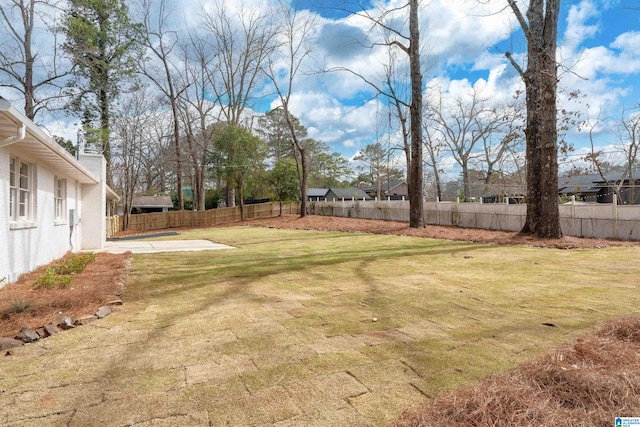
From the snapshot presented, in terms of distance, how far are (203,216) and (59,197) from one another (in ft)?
54.3

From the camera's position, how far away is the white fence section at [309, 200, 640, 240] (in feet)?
34.3

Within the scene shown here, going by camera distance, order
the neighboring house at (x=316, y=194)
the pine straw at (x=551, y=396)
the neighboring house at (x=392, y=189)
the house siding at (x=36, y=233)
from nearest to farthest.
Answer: the pine straw at (x=551, y=396) → the house siding at (x=36, y=233) → the neighboring house at (x=316, y=194) → the neighboring house at (x=392, y=189)

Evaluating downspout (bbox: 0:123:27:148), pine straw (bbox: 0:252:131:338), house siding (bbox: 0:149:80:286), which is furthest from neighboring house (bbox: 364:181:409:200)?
downspout (bbox: 0:123:27:148)

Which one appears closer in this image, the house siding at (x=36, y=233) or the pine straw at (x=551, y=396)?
the pine straw at (x=551, y=396)

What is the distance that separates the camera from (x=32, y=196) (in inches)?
261

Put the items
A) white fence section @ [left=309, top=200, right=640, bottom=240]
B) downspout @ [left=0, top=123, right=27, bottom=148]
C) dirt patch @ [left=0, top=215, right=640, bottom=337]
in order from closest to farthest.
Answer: dirt patch @ [left=0, top=215, right=640, bottom=337]
downspout @ [left=0, top=123, right=27, bottom=148]
white fence section @ [left=309, top=200, right=640, bottom=240]

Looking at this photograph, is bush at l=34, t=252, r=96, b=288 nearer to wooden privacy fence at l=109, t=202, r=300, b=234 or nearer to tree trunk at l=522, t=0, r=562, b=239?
tree trunk at l=522, t=0, r=562, b=239

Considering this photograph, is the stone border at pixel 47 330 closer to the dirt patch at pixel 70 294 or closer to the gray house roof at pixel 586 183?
the dirt patch at pixel 70 294

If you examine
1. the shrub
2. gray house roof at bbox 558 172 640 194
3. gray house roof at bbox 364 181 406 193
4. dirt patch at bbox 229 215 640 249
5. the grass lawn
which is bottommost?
the grass lawn

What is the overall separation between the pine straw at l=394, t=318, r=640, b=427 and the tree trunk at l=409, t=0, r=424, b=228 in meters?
12.1

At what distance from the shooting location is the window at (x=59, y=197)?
8.52 meters

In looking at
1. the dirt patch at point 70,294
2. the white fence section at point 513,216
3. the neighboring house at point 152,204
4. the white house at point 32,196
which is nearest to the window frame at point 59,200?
the white house at point 32,196

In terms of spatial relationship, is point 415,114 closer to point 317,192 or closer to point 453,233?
point 453,233

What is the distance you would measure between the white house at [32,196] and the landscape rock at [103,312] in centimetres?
240
